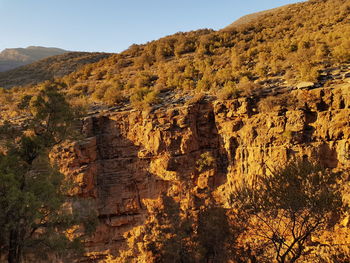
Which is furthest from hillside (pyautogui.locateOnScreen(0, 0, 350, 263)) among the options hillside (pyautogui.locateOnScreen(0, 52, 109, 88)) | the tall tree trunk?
hillside (pyautogui.locateOnScreen(0, 52, 109, 88))

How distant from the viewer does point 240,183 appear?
35.7 ft

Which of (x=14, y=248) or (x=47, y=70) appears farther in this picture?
(x=47, y=70)

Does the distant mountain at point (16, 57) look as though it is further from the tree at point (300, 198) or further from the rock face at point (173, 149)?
the tree at point (300, 198)

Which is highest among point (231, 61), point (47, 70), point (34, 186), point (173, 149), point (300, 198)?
point (47, 70)

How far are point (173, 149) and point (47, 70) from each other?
27.1m

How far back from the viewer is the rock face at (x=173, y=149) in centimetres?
1055

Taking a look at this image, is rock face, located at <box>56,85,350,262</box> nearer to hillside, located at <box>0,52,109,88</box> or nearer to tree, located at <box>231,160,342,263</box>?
tree, located at <box>231,160,342,263</box>

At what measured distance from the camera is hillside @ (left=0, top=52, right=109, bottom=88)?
29422 millimetres

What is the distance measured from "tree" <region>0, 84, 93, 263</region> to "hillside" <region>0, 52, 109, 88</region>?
23408 millimetres

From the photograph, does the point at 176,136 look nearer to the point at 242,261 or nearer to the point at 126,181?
the point at 126,181

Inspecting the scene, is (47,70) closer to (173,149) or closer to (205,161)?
(173,149)

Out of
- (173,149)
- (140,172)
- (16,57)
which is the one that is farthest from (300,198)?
(16,57)

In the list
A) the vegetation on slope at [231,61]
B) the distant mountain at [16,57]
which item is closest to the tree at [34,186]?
the vegetation on slope at [231,61]

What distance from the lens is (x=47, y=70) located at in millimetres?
32219
